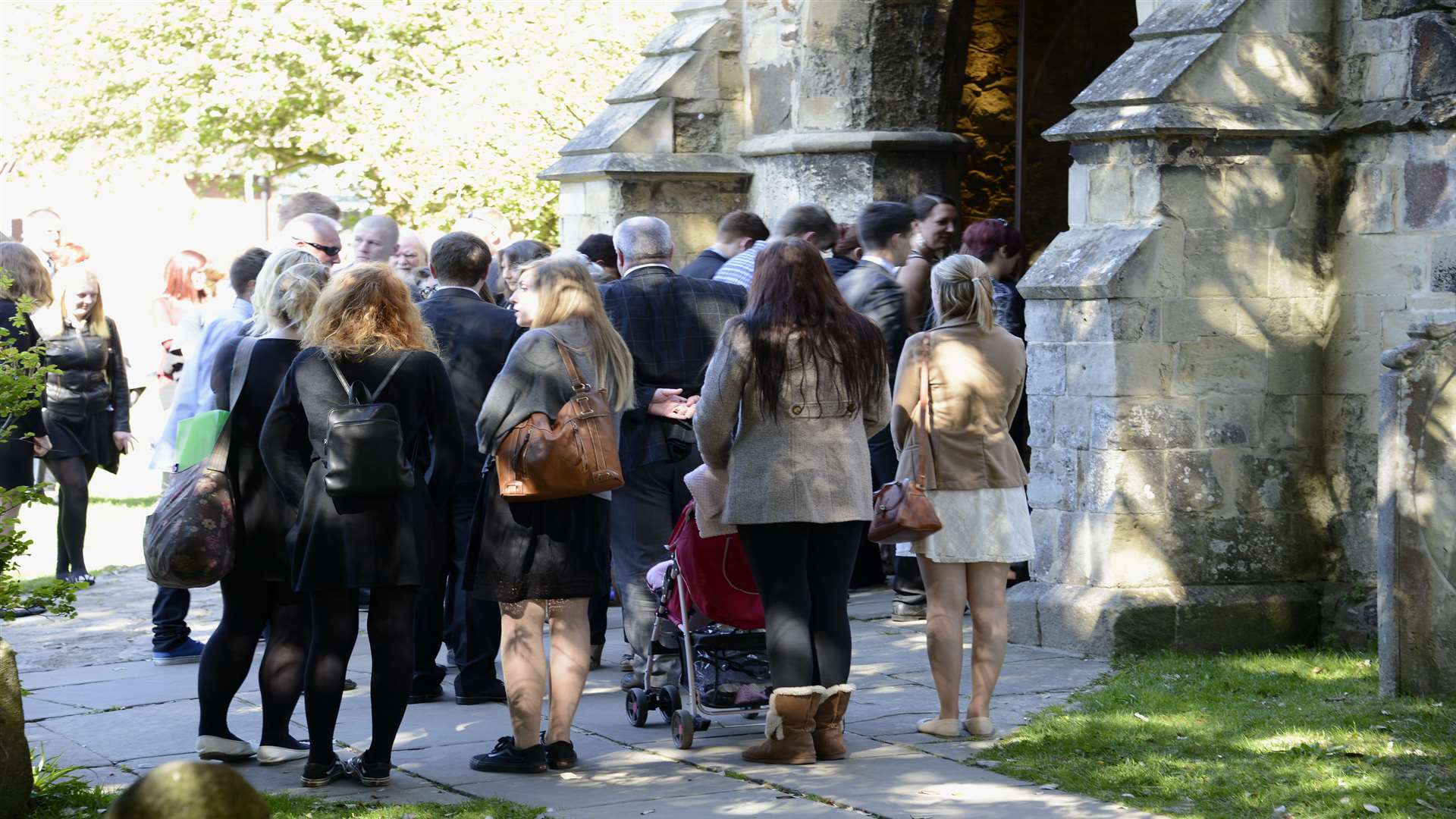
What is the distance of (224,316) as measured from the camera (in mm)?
8047

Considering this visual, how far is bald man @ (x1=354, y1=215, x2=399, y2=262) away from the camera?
8328 millimetres

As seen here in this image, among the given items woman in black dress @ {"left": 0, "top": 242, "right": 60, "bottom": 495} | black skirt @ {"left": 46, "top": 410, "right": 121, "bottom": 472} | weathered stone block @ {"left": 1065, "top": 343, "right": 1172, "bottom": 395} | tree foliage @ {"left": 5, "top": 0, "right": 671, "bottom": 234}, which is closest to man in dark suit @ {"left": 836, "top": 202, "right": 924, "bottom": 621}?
weathered stone block @ {"left": 1065, "top": 343, "right": 1172, "bottom": 395}

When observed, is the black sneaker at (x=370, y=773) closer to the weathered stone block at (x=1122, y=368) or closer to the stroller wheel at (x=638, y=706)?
the stroller wheel at (x=638, y=706)

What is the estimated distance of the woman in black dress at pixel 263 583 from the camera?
6.10m

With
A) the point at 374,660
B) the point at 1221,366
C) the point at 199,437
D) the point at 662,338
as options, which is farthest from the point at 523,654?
the point at 1221,366

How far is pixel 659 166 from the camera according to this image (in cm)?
1245

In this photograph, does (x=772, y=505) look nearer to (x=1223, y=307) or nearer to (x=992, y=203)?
(x=1223, y=307)

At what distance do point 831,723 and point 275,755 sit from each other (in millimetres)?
1906

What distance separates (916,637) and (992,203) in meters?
4.96

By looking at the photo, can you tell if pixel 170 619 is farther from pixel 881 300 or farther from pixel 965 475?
pixel 965 475

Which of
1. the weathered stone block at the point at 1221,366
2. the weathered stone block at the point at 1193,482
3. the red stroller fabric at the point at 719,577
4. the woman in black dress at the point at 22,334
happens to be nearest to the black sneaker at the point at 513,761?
the red stroller fabric at the point at 719,577

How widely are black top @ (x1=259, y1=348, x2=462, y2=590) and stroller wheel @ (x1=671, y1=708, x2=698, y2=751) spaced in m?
1.09

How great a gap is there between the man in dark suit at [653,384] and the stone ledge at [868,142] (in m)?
4.30

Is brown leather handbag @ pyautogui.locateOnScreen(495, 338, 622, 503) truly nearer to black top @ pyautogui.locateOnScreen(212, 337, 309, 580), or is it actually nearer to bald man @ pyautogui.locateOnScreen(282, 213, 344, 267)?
black top @ pyautogui.locateOnScreen(212, 337, 309, 580)
